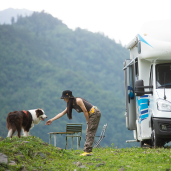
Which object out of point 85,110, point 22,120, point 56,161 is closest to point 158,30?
point 85,110

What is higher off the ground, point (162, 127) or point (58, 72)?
point (58, 72)

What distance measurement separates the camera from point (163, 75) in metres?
8.52

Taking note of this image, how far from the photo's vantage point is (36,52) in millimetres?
117688

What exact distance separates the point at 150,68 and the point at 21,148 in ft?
14.5

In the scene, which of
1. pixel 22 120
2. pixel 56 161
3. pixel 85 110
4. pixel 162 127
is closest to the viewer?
pixel 56 161

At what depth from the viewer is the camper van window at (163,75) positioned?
27.7 feet

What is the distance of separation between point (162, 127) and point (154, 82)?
1.20m

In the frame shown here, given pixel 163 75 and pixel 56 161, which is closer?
pixel 56 161

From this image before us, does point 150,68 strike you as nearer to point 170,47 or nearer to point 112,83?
point 170,47

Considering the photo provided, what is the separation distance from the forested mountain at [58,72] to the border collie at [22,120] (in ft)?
171

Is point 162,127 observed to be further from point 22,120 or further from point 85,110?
point 22,120

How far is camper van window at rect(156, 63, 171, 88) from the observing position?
8430 mm

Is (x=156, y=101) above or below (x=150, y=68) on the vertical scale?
below

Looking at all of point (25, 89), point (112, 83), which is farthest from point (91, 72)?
point (25, 89)
